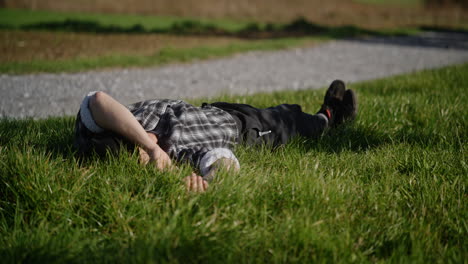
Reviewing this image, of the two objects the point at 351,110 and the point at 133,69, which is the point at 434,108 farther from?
the point at 133,69

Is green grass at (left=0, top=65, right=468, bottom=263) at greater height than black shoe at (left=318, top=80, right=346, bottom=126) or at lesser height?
lesser

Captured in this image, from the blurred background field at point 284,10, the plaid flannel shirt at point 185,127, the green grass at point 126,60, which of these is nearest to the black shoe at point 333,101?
the plaid flannel shirt at point 185,127

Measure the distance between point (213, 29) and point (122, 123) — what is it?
1436 cm

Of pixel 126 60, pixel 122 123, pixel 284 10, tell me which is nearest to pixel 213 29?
pixel 284 10

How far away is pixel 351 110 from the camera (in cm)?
376

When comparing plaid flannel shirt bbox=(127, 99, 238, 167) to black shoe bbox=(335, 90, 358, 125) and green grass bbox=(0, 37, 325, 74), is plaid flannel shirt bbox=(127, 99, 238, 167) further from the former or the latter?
green grass bbox=(0, 37, 325, 74)

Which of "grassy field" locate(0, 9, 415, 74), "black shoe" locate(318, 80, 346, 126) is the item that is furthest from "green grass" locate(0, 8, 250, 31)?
"black shoe" locate(318, 80, 346, 126)

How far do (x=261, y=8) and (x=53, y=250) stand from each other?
22.3 metres

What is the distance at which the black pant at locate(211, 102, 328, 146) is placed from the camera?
314 cm

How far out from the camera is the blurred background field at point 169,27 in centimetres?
929

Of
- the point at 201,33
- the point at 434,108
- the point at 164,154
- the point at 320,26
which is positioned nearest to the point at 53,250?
the point at 164,154

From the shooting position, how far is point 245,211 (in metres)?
2.02

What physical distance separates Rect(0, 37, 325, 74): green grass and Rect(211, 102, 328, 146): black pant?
5544mm

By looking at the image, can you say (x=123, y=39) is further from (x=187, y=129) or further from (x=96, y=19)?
(x=187, y=129)
